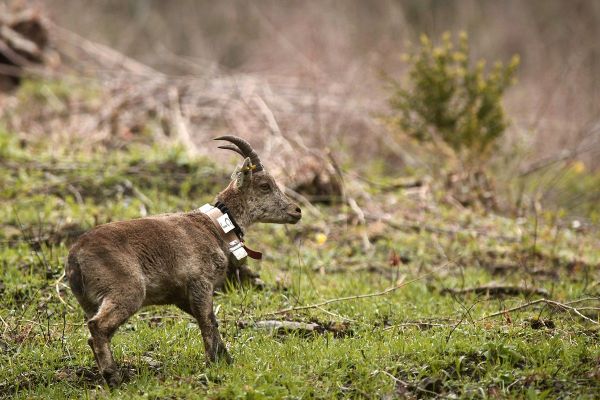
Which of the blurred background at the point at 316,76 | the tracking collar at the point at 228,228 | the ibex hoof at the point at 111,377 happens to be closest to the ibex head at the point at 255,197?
the tracking collar at the point at 228,228

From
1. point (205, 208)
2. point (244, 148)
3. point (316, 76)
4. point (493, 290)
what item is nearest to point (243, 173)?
point (244, 148)

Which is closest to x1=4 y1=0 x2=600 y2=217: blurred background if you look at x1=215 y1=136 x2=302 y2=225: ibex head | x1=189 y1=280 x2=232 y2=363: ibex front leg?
x1=215 y1=136 x2=302 y2=225: ibex head

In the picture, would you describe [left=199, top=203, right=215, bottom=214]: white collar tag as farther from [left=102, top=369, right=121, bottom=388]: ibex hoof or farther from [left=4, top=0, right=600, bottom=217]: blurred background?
[left=4, top=0, right=600, bottom=217]: blurred background

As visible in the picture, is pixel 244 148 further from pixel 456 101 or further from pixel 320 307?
pixel 456 101

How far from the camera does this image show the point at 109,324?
5.39m

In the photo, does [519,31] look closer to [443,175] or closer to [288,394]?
[443,175]

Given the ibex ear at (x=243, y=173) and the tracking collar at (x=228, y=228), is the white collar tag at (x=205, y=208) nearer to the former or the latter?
the tracking collar at (x=228, y=228)

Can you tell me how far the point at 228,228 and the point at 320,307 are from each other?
1543mm

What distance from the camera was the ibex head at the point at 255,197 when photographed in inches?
263

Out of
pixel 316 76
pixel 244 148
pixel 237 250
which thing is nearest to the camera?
pixel 237 250

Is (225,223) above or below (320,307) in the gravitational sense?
above

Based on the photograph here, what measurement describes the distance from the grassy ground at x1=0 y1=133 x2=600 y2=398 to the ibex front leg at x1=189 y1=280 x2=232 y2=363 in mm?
154

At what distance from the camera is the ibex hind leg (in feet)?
17.6

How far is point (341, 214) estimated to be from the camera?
1159cm
